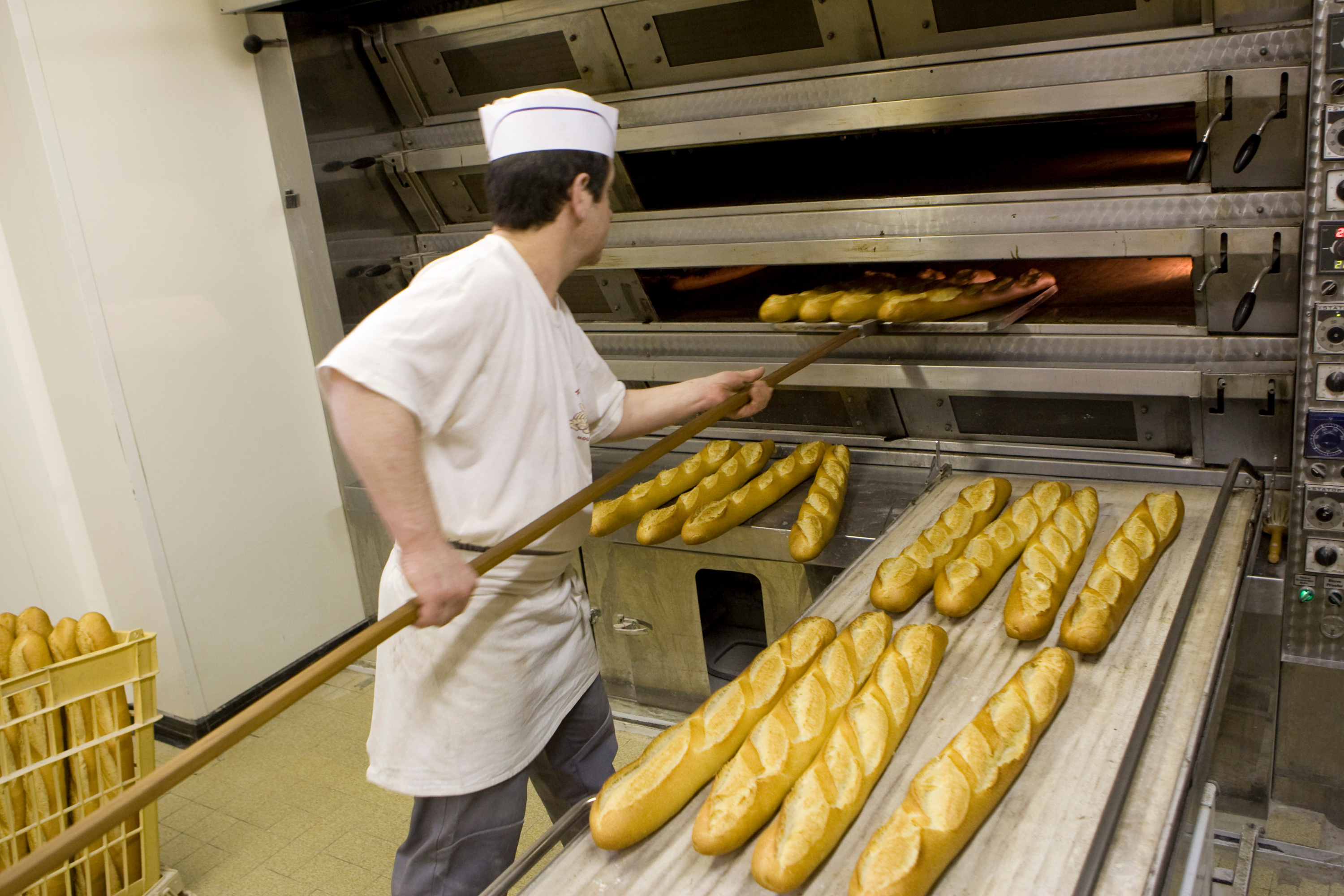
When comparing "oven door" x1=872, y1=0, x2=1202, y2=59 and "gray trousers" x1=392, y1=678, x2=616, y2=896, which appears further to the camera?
"oven door" x1=872, y1=0, x2=1202, y2=59

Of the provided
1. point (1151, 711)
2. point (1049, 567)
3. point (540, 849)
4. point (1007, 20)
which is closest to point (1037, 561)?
point (1049, 567)

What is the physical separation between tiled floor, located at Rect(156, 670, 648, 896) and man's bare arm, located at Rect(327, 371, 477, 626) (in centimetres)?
145

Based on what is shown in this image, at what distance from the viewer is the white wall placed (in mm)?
2912

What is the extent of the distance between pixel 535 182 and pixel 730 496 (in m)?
1.23

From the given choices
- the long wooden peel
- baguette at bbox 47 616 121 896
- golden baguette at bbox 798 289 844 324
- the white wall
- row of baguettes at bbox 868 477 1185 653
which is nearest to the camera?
the long wooden peel

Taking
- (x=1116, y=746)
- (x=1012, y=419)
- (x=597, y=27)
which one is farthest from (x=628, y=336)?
(x=1116, y=746)

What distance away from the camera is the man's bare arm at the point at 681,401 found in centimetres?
221

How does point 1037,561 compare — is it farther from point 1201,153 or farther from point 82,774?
point 82,774

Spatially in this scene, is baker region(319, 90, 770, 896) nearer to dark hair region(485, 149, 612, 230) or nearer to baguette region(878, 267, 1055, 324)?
dark hair region(485, 149, 612, 230)

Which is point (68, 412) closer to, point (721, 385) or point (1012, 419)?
point (721, 385)

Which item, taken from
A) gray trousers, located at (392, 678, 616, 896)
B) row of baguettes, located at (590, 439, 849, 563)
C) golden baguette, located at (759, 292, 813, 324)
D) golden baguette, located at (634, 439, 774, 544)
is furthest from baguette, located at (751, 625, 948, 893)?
golden baguette, located at (759, 292, 813, 324)

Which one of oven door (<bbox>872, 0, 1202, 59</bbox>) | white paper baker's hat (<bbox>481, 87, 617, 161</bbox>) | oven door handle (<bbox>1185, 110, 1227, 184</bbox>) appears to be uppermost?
oven door (<bbox>872, 0, 1202, 59</bbox>)

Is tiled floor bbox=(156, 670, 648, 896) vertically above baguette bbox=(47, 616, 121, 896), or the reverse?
baguette bbox=(47, 616, 121, 896)

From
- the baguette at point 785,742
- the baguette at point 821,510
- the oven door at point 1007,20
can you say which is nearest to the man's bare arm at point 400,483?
the baguette at point 785,742
